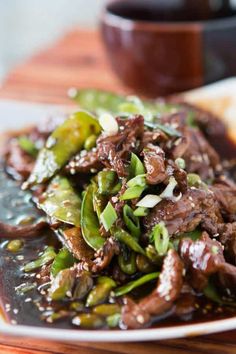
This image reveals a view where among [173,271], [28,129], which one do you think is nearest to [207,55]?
[28,129]

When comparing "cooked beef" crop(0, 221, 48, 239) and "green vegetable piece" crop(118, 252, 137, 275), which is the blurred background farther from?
"green vegetable piece" crop(118, 252, 137, 275)

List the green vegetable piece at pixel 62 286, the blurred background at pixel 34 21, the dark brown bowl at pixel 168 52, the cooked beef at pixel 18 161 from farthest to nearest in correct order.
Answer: the blurred background at pixel 34 21 < the dark brown bowl at pixel 168 52 < the cooked beef at pixel 18 161 < the green vegetable piece at pixel 62 286

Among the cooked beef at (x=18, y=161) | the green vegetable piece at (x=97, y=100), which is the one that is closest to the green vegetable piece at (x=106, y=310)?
the cooked beef at (x=18, y=161)

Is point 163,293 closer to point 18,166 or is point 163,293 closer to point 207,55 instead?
point 18,166

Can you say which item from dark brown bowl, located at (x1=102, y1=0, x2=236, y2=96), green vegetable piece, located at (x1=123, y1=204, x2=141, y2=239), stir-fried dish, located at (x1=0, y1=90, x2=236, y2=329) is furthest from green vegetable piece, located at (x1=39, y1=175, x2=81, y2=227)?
dark brown bowl, located at (x1=102, y1=0, x2=236, y2=96)

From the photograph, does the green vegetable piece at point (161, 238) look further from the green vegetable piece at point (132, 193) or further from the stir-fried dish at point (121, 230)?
the green vegetable piece at point (132, 193)

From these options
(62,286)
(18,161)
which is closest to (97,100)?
(18,161)

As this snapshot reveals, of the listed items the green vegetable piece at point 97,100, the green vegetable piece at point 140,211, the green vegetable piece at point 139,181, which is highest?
the green vegetable piece at point 139,181

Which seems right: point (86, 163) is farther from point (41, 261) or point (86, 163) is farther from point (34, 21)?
point (34, 21)
